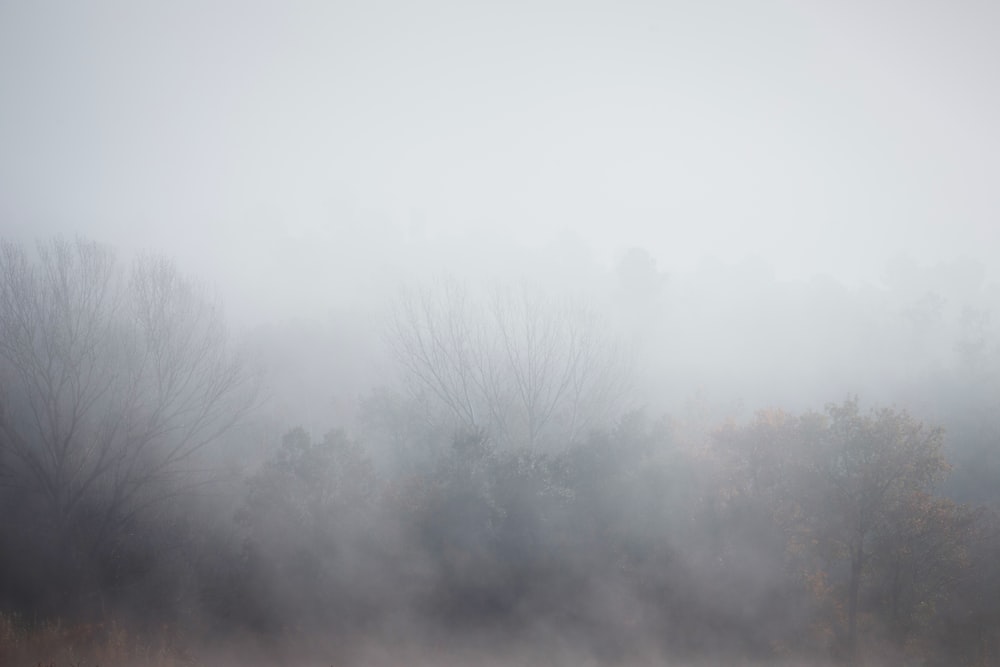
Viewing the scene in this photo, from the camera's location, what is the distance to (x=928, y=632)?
47.0 feet

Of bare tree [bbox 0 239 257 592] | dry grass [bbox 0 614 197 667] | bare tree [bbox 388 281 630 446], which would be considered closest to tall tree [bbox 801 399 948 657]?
bare tree [bbox 388 281 630 446]

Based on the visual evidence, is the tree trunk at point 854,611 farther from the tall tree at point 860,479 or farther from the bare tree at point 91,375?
the bare tree at point 91,375

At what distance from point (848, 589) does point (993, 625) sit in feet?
16.7

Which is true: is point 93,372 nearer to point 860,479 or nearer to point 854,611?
point 860,479

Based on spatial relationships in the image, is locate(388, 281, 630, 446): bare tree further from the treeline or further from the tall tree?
the tall tree

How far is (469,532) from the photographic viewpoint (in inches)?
617

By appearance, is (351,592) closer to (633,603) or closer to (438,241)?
(633,603)

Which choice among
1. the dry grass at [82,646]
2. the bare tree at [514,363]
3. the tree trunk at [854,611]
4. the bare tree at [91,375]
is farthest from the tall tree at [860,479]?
the bare tree at [91,375]

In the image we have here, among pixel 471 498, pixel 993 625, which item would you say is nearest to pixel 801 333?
pixel 993 625

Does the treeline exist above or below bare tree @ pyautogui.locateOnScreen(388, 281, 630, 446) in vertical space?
below

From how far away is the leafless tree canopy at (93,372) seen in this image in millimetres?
15031

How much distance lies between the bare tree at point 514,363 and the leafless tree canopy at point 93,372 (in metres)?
7.90

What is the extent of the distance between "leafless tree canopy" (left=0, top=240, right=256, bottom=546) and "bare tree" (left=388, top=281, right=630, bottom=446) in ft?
25.9

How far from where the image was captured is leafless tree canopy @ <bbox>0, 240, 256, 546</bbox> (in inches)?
592
